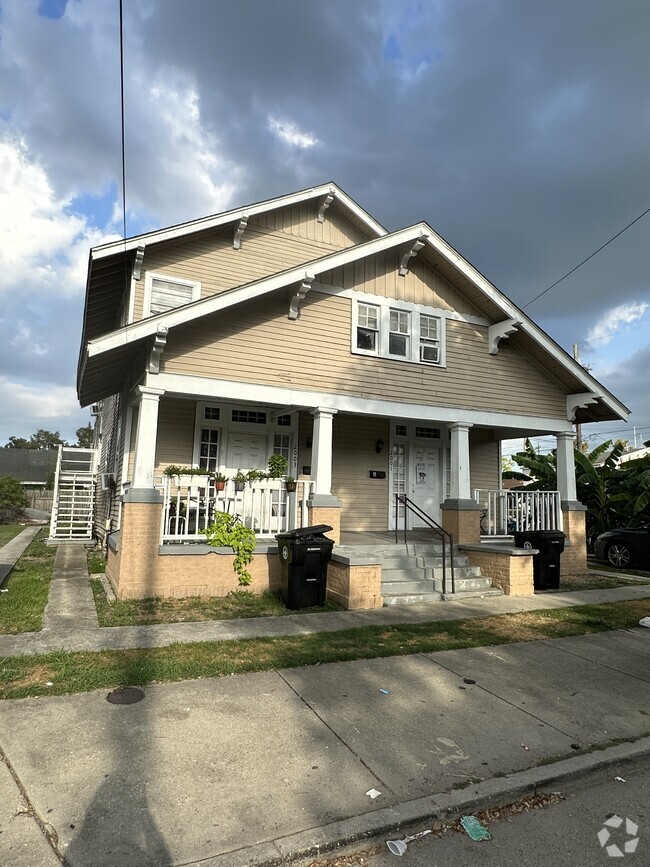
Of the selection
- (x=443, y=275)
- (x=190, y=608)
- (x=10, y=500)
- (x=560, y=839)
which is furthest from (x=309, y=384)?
(x=10, y=500)

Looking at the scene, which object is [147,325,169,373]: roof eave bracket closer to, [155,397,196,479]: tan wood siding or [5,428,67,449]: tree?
[155,397,196,479]: tan wood siding

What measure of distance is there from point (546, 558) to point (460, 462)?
8.23 feet

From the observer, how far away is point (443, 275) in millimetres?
12266

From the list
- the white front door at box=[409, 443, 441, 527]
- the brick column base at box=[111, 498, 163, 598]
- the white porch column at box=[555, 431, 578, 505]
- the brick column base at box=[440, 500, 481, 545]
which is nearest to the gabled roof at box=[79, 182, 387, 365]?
the brick column base at box=[111, 498, 163, 598]

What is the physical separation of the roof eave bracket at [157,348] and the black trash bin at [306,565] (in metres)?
3.44

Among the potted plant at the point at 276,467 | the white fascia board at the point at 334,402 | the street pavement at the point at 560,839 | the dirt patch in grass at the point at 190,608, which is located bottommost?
the street pavement at the point at 560,839

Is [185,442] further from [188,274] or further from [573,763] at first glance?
[573,763]

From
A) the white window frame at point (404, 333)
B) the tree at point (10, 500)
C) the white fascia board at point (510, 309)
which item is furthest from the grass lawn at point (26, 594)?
the tree at point (10, 500)

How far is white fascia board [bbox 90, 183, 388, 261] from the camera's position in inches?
410

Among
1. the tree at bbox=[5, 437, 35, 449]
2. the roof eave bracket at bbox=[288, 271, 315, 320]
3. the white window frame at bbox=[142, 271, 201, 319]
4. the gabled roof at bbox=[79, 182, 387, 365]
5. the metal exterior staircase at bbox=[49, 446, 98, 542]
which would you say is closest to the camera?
the roof eave bracket at bbox=[288, 271, 315, 320]

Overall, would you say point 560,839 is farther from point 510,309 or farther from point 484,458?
point 484,458

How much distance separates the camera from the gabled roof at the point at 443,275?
8.90 m

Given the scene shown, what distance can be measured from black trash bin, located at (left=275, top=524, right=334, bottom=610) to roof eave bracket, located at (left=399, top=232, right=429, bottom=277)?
6237mm

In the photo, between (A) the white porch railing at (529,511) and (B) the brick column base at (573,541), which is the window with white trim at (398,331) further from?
(B) the brick column base at (573,541)
